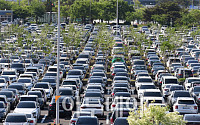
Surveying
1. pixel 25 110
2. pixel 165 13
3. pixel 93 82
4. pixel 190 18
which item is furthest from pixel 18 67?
pixel 165 13

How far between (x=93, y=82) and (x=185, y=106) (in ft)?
36.9

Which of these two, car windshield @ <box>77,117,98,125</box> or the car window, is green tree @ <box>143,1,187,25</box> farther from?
car windshield @ <box>77,117,98,125</box>

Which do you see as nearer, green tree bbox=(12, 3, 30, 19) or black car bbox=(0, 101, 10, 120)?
black car bbox=(0, 101, 10, 120)

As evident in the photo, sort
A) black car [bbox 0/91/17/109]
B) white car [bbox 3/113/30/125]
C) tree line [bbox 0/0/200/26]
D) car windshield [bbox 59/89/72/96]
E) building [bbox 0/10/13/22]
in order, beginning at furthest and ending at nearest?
1. building [bbox 0/10/13/22]
2. tree line [bbox 0/0/200/26]
3. car windshield [bbox 59/89/72/96]
4. black car [bbox 0/91/17/109]
5. white car [bbox 3/113/30/125]

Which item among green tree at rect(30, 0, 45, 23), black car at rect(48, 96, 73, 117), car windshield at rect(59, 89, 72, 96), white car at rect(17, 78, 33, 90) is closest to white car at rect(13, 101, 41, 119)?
black car at rect(48, 96, 73, 117)

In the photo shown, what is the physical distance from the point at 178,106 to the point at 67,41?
1227 inches

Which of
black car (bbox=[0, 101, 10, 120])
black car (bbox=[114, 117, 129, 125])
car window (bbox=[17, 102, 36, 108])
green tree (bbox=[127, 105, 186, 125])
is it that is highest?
green tree (bbox=[127, 105, 186, 125])

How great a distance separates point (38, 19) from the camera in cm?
12212

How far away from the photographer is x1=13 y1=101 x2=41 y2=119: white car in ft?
103

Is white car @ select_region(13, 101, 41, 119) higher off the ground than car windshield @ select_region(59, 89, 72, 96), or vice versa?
car windshield @ select_region(59, 89, 72, 96)

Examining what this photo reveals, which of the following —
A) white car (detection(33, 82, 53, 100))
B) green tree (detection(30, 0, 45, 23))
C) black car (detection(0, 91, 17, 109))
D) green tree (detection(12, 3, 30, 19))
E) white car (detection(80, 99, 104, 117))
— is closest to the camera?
white car (detection(80, 99, 104, 117))

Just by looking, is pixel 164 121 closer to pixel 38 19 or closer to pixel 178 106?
pixel 178 106

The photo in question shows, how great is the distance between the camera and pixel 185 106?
3241 centimetres

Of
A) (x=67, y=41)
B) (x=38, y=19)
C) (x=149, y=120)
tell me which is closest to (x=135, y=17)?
Answer: (x=38, y=19)
